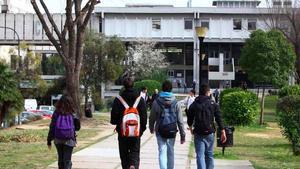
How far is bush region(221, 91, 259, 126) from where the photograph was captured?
92.8 ft

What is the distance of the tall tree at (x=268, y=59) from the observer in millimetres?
30766

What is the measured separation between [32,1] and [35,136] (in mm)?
7754

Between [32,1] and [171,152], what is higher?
[32,1]

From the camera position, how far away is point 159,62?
2872 inches

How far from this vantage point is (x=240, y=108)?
93.3 feet

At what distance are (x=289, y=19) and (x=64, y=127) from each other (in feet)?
125

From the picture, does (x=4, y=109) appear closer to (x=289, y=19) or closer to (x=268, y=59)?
(x=268, y=59)

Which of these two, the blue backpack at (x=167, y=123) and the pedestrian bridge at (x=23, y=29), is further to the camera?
the pedestrian bridge at (x=23, y=29)

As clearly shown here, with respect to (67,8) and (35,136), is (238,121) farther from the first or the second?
(35,136)

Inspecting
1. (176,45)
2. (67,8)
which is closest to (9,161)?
(67,8)

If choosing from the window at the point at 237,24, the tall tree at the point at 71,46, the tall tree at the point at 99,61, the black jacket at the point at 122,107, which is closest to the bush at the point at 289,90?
the tall tree at the point at 71,46

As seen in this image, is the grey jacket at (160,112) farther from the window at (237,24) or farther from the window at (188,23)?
the window at (237,24)

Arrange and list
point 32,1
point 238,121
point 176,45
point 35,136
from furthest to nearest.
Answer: point 176,45 → point 238,121 → point 32,1 → point 35,136

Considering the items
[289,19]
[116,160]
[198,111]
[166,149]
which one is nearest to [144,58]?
[289,19]
